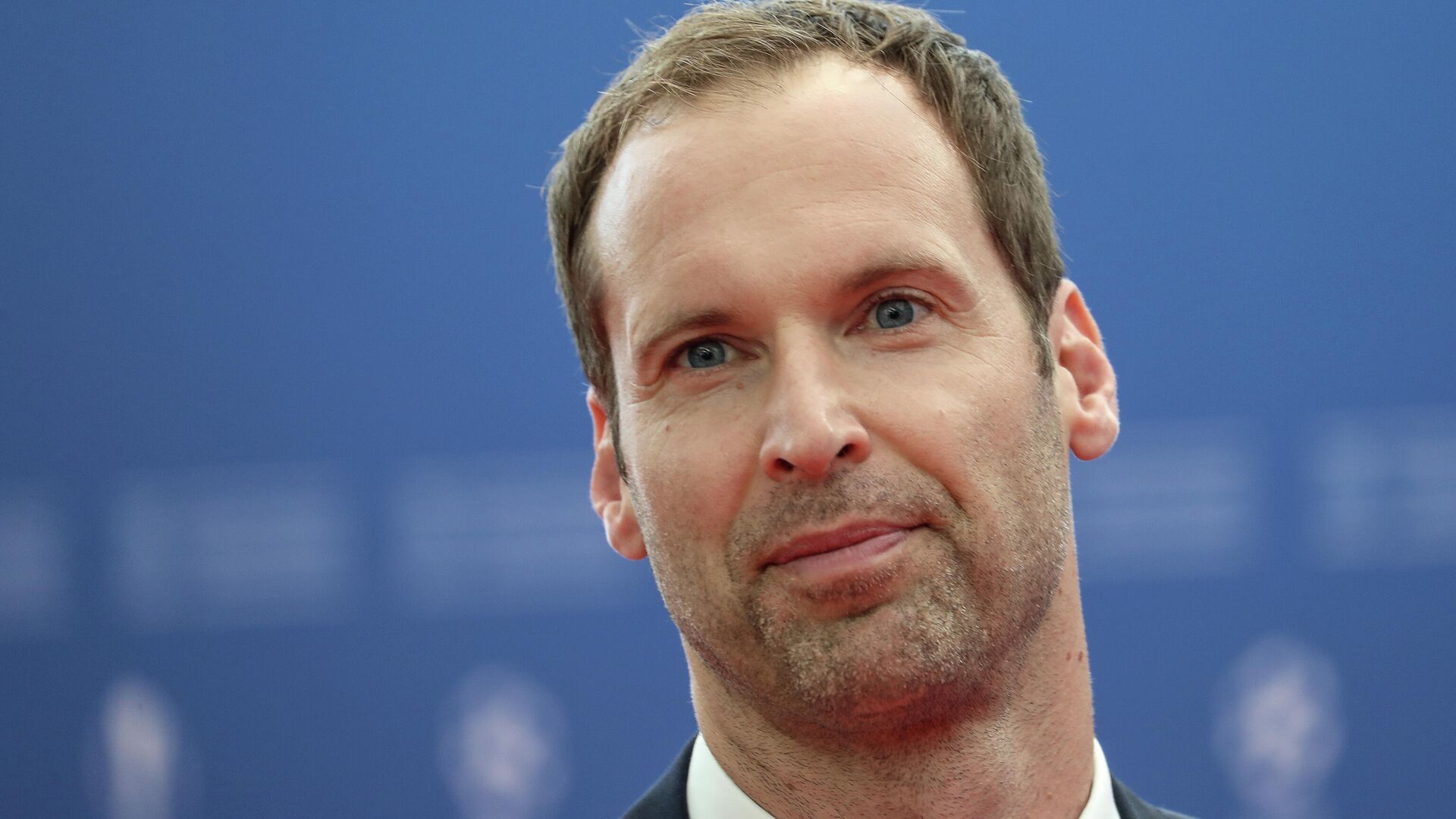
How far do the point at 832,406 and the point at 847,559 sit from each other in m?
0.16

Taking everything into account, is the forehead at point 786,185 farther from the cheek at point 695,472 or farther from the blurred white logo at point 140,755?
the blurred white logo at point 140,755

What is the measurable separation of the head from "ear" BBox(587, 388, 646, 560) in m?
0.11

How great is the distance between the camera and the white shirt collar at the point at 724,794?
1705 millimetres

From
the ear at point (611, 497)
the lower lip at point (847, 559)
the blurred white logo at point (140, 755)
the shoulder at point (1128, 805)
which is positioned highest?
the lower lip at point (847, 559)

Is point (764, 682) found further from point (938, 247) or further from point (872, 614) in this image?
point (938, 247)

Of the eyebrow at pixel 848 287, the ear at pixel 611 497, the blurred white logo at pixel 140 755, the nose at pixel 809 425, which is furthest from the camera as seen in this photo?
the blurred white logo at pixel 140 755

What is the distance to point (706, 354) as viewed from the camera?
1615 millimetres

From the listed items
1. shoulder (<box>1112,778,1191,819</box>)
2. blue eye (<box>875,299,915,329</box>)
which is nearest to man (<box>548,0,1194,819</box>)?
blue eye (<box>875,299,915,329</box>)

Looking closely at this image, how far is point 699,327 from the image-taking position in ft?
5.22

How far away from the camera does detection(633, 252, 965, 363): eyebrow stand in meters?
1.55

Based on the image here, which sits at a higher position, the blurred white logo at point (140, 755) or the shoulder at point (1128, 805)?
the shoulder at point (1128, 805)

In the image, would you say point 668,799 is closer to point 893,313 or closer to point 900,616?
point 900,616

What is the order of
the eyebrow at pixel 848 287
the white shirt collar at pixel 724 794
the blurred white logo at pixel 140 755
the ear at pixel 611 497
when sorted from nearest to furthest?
the eyebrow at pixel 848 287
the white shirt collar at pixel 724 794
the ear at pixel 611 497
the blurred white logo at pixel 140 755

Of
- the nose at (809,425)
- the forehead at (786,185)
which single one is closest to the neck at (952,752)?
the nose at (809,425)
